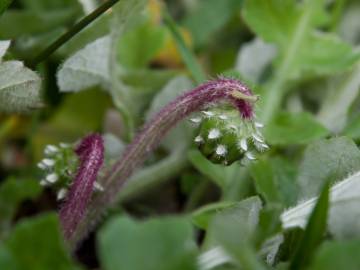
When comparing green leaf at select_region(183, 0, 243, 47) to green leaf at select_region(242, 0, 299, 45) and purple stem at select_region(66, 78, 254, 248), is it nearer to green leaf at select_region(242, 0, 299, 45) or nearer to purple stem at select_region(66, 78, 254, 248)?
green leaf at select_region(242, 0, 299, 45)

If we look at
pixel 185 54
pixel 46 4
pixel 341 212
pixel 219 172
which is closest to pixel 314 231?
pixel 341 212

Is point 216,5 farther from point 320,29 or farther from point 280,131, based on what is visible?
point 280,131

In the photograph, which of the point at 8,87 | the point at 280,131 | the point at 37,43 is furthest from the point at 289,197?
the point at 37,43

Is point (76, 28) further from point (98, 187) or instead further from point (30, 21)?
point (30, 21)

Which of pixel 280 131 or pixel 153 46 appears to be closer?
pixel 280 131

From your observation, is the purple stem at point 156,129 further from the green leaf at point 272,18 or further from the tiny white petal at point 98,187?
the green leaf at point 272,18
